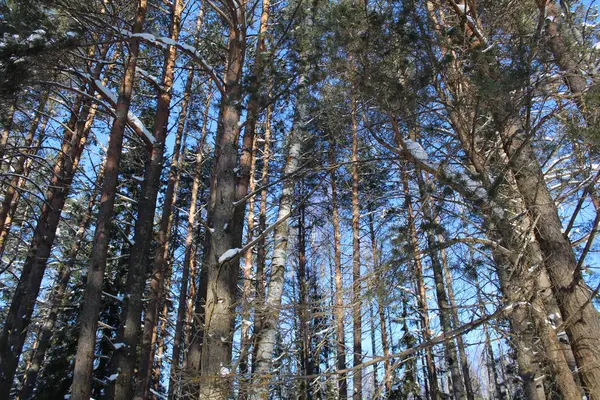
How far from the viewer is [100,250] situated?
21.6ft

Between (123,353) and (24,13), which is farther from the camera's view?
(123,353)

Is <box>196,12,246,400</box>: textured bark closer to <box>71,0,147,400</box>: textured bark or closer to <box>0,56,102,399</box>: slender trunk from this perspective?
<box>71,0,147,400</box>: textured bark

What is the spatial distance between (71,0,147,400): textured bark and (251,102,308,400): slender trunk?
7.61 feet

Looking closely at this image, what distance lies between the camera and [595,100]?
379 centimetres

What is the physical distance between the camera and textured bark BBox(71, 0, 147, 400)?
576 centimetres

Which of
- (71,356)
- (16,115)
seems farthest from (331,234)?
(16,115)

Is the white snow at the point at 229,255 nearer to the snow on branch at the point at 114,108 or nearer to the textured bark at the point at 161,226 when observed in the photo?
the textured bark at the point at 161,226

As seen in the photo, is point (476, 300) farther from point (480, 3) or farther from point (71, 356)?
point (71, 356)

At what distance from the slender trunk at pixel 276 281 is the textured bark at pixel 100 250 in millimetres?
2319

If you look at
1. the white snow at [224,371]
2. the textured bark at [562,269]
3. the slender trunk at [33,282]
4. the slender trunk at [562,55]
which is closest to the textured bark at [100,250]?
the slender trunk at [33,282]

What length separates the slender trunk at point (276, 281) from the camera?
4.55m

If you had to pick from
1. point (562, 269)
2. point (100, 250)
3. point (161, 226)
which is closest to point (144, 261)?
point (100, 250)

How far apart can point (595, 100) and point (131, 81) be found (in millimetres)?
6887

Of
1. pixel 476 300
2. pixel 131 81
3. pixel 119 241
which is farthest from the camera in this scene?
pixel 119 241
